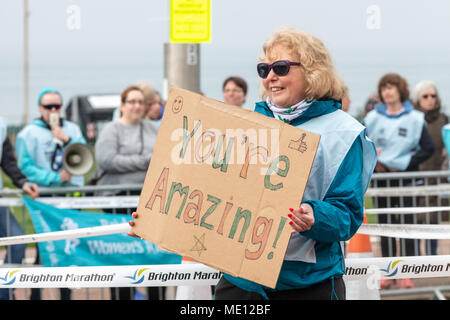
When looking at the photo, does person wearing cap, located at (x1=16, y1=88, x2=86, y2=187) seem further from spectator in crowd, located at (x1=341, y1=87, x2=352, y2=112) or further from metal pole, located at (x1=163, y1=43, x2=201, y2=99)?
spectator in crowd, located at (x1=341, y1=87, x2=352, y2=112)

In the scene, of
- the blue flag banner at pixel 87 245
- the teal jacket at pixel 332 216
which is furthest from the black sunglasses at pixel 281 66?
the blue flag banner at pixel 87 245

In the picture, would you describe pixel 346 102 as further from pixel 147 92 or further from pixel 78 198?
pixel 78 198

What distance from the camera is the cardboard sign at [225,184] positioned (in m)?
2.84

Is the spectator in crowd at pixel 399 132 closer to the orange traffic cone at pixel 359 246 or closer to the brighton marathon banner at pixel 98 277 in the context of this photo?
the orange traffic cone at pixel 359 246

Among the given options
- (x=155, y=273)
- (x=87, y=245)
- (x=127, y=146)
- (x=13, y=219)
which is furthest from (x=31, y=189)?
(x=155, y=273)

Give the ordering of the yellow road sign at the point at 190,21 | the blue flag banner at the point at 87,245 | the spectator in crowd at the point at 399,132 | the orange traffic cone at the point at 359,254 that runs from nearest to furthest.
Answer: the orange traffic cone at the point at 359,254, the blue flag banner at the point at 87,245, the yellow road sign at the point at 190,21, the spectator in crowd at the point at 399,132

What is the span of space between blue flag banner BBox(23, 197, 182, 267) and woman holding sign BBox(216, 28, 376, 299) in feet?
10.9

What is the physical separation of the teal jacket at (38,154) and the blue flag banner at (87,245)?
22.0 inches

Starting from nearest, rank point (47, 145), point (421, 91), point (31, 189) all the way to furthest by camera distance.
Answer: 1. point (31, 189)
2. point (47, 145)
3. point (421, 91)

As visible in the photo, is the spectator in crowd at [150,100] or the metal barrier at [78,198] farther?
the spectator in crowd at [150,100]

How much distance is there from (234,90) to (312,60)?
15.2 ft

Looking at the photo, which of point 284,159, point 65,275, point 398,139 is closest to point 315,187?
point 284,159

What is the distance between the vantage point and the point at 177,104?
3.07 metres

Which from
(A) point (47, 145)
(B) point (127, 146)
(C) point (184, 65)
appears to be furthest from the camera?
(A) point (47, 145)
